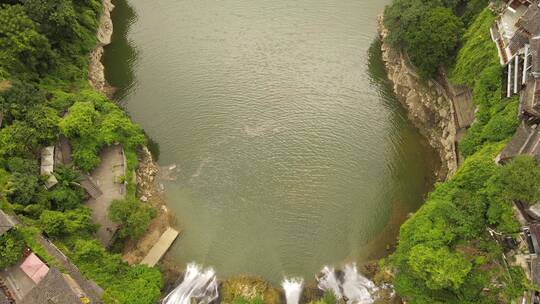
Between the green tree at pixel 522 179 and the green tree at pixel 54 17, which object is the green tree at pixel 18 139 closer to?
the green tree at pixel 54 17

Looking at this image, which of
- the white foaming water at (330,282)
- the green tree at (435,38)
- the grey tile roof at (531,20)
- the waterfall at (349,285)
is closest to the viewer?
the grey tile roof at (531,20)

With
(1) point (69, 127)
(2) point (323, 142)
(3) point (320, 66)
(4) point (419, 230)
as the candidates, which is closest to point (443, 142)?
(2) point (323, 142)

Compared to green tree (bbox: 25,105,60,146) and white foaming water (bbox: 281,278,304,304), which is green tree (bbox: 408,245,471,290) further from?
green tree (bbox: 25,105,60,146)

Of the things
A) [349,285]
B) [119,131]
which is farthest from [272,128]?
[349,285]

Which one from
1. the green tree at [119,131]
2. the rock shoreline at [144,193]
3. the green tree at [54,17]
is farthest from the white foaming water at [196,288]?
the green tree at [54,17]

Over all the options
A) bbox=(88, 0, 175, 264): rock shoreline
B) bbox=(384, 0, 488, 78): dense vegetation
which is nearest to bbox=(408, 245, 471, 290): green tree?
bbox=(88, 0, 175, 264): rock shoreline

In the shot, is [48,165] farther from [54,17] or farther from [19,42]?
[54,17]

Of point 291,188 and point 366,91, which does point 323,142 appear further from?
point 366,91
